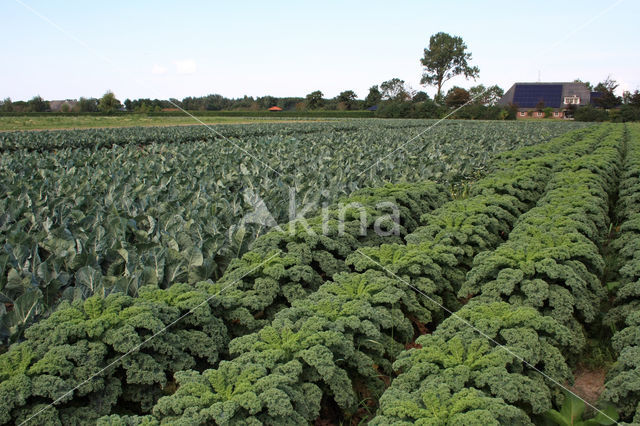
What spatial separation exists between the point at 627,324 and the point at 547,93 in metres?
90.3

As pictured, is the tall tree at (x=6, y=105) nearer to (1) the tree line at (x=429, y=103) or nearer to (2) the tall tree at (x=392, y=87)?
(1) the tree line at (x=429, y=103)

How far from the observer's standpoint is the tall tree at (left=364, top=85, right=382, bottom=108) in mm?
81875

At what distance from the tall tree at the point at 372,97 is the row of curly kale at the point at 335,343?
260ft

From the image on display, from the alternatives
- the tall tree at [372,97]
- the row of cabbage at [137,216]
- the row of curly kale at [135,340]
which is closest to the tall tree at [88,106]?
the tall tree at [372,97]

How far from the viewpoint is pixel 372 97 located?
82.2 m

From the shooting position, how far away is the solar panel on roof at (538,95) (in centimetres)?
8219

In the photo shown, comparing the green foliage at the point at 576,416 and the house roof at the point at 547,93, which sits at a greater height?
the house roof at the point at 547,93

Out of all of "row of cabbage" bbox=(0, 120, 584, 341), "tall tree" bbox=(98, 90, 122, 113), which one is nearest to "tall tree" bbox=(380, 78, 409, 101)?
"tall tree" bbox=(98, 90, 122, 113)

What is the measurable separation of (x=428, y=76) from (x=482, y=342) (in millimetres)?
73760

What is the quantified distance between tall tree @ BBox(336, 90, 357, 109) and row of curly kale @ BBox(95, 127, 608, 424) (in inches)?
3041

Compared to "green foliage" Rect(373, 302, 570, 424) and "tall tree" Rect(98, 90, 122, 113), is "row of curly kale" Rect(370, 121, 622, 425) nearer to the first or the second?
"green foliage" Rect(373, 302, 570, 424)

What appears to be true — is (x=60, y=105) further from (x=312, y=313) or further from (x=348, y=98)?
(x=312, y=313)

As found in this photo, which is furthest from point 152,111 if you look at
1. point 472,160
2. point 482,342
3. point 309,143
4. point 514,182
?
point 482,342

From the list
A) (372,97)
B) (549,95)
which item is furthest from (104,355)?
(549,95)
